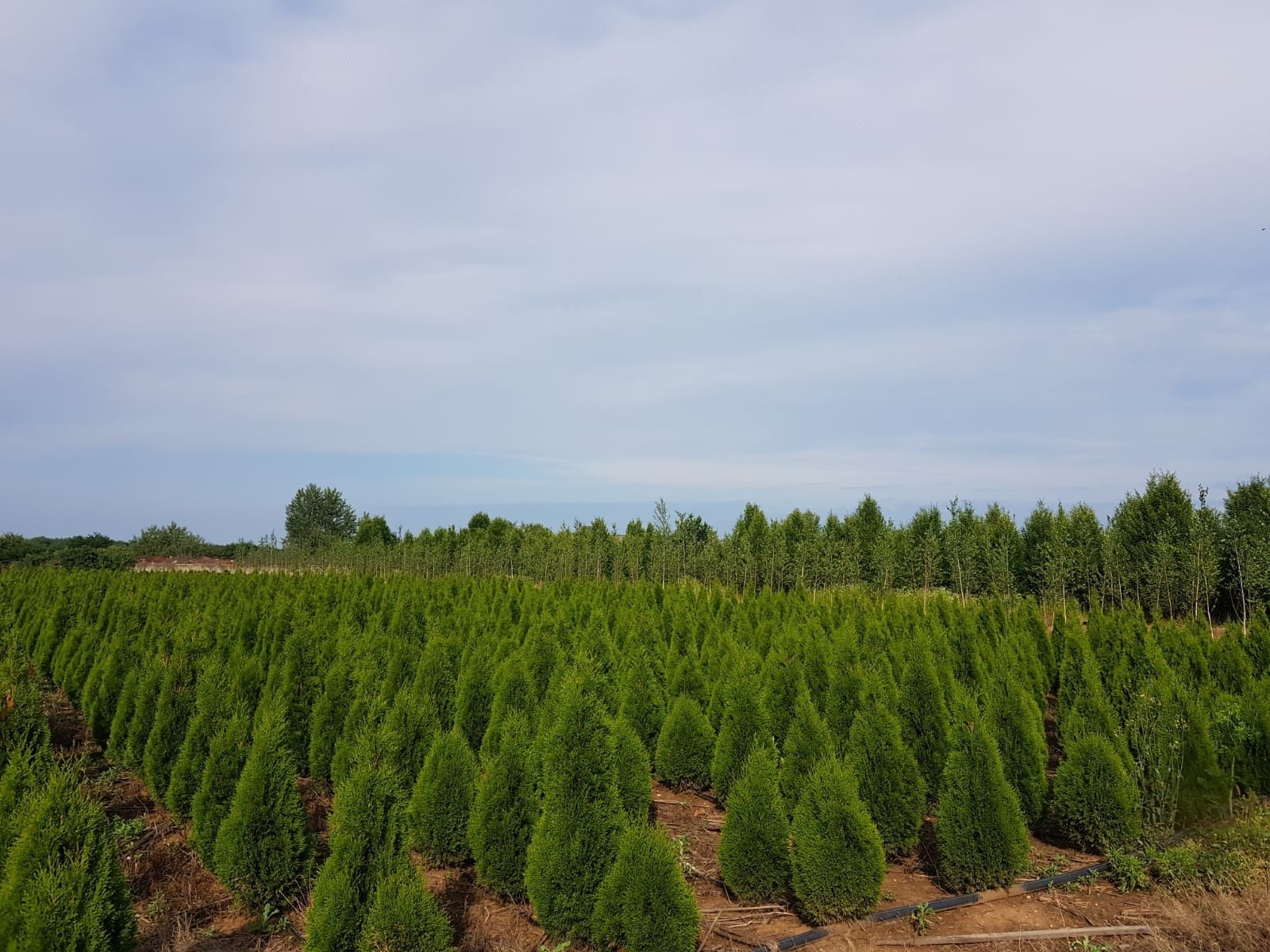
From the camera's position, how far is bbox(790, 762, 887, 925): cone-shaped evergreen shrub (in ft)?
17.8

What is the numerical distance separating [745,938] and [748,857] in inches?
22.6

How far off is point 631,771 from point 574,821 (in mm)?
1566

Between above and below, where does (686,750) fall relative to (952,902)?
above

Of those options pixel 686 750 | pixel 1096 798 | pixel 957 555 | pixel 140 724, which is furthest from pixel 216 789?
pixel 957 555

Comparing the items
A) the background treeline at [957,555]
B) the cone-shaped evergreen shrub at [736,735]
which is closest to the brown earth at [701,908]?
the cone-shaped evergreen shrub at [736,735]

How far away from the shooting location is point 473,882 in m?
6.23

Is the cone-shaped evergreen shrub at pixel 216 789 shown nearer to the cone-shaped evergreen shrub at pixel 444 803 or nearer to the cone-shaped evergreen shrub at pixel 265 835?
the cone-shaped evergreen shrub at pixel 265 835

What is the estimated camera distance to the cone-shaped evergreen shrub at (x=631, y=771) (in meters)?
6.73

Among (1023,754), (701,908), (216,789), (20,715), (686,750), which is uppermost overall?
(20,715)

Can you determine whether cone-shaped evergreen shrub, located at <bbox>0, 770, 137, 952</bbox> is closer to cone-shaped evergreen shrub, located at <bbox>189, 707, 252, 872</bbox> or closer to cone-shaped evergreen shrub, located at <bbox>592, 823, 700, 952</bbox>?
cone-shaped evergreen shrub, located at <bbox>189, 707, 252, 872</bbox>

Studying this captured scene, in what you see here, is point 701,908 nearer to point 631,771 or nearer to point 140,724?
point 631,771

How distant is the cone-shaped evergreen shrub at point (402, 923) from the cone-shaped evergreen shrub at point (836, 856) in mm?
2612

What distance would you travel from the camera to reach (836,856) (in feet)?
17.9

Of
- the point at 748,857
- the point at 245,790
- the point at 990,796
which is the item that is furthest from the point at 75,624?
the point at 990,796
